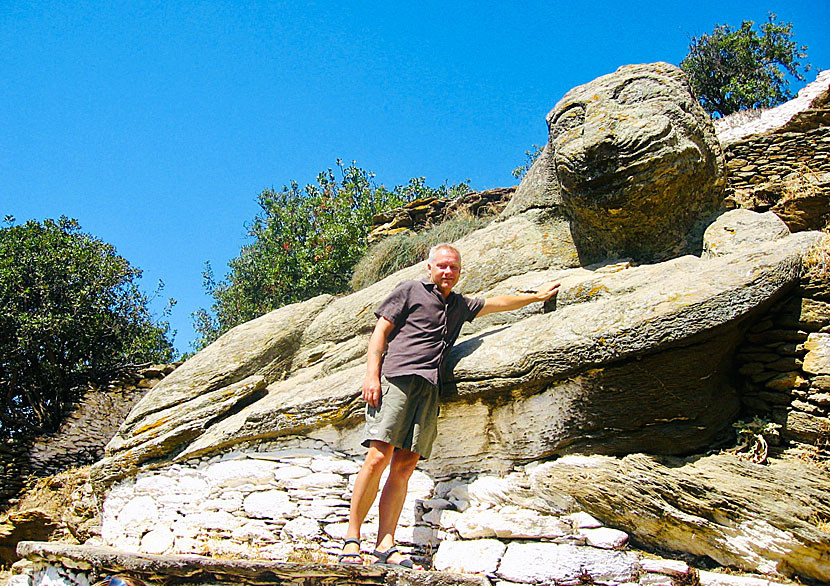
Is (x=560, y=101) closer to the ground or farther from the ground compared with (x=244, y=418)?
farther from the ground

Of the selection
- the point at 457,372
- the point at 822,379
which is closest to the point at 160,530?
the point at 457,372

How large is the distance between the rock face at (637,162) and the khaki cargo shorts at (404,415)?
251 cm

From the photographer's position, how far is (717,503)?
4527 millimetres

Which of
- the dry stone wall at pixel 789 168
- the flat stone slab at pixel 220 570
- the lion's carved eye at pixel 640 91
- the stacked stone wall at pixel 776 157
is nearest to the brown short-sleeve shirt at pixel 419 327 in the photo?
the flat stone slab at pixel 220 570

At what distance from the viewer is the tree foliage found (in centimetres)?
1243

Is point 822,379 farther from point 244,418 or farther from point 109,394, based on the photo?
point 109,394

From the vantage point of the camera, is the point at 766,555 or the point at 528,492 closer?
the point at 766,555

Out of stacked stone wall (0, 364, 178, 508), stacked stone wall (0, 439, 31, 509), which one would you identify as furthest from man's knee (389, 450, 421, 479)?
stacked stone wall (0, 439, 31, 509)

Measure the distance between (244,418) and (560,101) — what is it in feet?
13.9

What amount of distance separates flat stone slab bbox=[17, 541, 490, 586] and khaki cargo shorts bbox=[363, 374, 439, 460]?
861 millimetres

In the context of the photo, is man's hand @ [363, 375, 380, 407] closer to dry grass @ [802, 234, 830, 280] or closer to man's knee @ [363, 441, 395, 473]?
man's knee @ [363, 441, 395, 473]

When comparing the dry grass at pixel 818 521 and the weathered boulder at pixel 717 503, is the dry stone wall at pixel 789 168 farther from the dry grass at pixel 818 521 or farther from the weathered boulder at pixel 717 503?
the dry grass at pixel 818 521

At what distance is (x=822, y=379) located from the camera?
4898 millimetres

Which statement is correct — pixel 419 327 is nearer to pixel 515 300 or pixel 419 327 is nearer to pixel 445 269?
pixel 445 269
